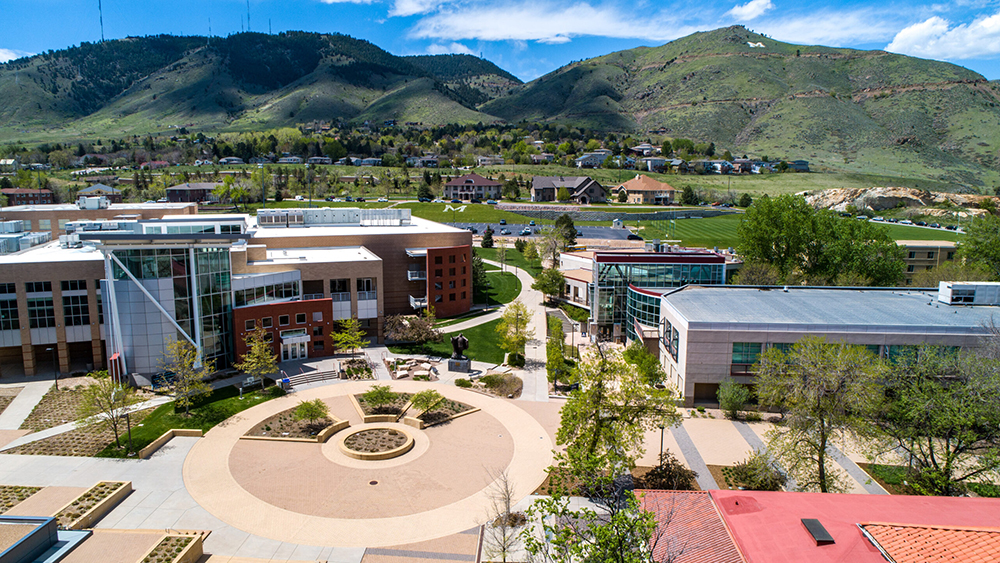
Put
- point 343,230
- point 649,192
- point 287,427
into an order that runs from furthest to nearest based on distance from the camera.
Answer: point 649,192 < point 343,230 < point 287,427

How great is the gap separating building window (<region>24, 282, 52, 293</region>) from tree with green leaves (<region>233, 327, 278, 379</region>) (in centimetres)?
1496

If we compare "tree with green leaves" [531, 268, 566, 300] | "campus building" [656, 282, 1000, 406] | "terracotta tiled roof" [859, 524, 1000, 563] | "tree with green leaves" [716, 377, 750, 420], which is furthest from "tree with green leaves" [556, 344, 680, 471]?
"tree with green leaves" [531, 268, 566, 300]

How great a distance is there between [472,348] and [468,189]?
9496 cm

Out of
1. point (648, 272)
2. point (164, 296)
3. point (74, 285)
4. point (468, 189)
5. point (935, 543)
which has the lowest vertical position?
point (935, 543)

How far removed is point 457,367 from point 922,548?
1298 inches

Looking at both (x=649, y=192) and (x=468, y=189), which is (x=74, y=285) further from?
(x=649, y=192)

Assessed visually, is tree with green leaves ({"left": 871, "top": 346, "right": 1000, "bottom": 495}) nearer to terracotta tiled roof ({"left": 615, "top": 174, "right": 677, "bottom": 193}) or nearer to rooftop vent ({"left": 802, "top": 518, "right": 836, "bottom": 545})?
rooftop vent ({"left": 802, "top": 518, "right": 836, "bottom": 545})

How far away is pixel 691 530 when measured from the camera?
19.0m

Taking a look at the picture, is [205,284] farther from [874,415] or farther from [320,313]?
[874,415]

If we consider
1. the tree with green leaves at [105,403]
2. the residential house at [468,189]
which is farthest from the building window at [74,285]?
the residential house at [468,189]

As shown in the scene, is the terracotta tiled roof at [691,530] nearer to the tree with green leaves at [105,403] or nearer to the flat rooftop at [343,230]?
the tree with green leaves at [105,403]

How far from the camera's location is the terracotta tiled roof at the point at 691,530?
1761 centimetres

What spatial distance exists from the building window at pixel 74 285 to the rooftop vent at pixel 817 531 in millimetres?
48996

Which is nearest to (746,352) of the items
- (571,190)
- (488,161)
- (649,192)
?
(571,190)
